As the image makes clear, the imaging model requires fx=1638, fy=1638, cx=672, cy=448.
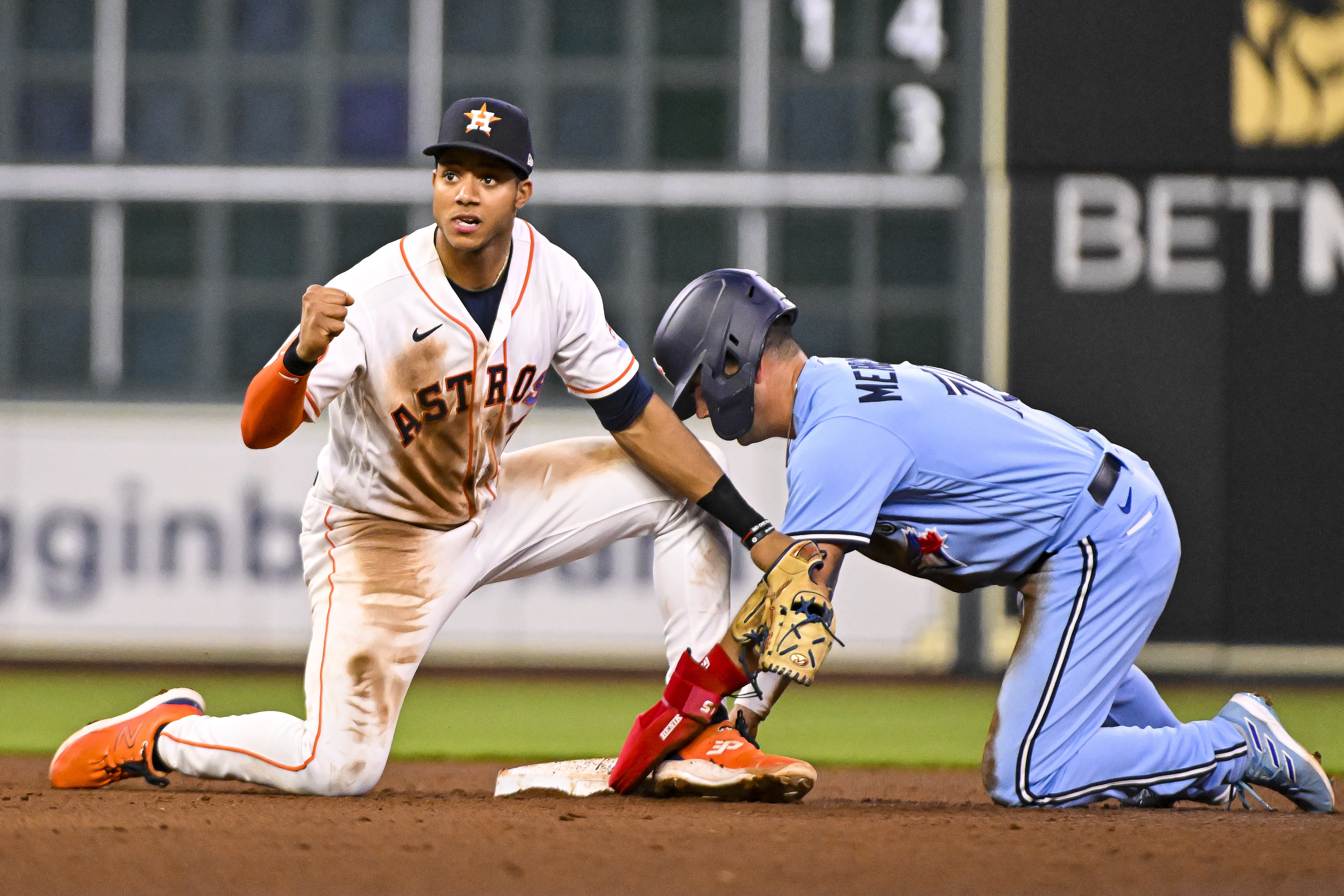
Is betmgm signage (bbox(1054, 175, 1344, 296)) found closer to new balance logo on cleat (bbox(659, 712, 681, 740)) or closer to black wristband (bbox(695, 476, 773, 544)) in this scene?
black wristband (bbox(695, 476, 773, 544))

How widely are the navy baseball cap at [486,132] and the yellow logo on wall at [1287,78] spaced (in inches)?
280

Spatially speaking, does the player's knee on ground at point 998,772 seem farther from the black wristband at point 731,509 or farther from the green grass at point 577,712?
the green grass at point 577,712

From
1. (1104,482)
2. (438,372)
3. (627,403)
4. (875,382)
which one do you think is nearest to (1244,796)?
(1104,482)

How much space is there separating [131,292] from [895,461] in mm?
7517

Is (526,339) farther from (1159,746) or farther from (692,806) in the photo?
(1159,746)

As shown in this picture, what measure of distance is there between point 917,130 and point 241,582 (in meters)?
4.96

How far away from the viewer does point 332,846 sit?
3.35 m

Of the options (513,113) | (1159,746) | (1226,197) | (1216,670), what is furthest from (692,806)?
(1226,197)

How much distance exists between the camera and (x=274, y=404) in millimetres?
3736

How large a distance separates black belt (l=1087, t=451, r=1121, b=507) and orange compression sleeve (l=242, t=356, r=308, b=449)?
6.31 feet

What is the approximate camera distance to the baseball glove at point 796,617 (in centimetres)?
367

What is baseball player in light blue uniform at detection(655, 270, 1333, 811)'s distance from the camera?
3924 mm

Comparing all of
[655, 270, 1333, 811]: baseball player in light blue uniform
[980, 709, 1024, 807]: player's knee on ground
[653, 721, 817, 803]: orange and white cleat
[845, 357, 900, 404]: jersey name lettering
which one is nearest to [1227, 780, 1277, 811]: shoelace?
[655, 270, 1333, 811]: baseball player in light blue uniform

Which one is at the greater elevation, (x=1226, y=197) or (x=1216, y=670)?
(x=1226, y=197)
